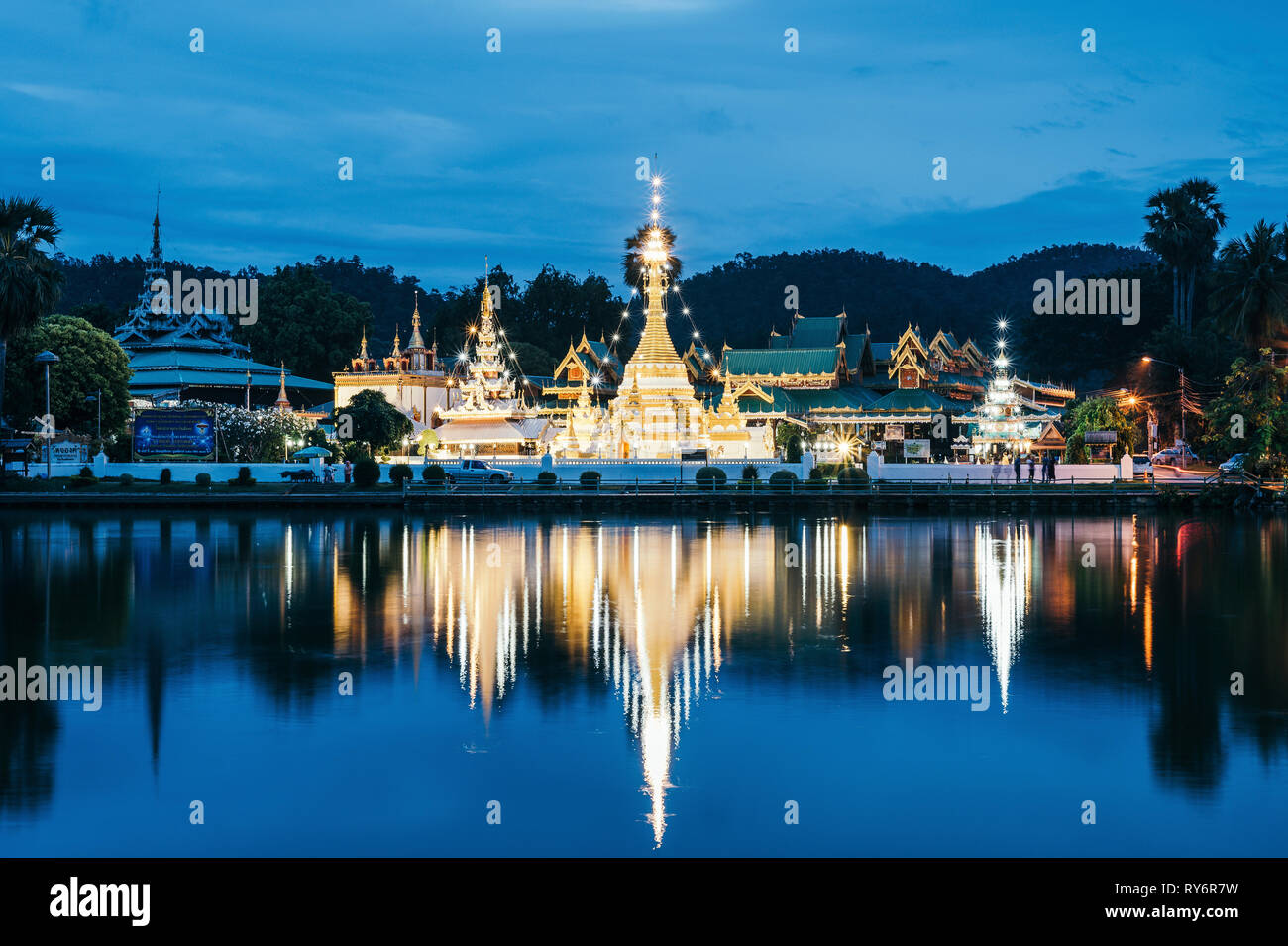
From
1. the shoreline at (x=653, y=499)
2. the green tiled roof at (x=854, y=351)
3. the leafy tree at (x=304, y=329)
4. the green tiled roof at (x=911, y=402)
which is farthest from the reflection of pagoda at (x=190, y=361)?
the green tiled roof at (x=911, y=402)

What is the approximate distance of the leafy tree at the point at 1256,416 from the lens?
4509 cm

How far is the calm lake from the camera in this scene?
405 inches

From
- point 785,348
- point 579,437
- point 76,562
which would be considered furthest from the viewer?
point 785,348

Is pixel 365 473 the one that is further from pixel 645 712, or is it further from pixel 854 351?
pixel 854 351

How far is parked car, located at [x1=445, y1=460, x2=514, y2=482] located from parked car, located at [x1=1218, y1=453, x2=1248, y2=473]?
2795cm

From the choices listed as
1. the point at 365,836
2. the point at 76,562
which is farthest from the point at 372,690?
the point at 76,562

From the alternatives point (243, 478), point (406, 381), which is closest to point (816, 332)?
point (406, 381)

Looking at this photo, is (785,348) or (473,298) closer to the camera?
(785,348)

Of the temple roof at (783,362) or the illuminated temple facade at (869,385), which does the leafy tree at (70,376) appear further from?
the temple roof at (783,362)

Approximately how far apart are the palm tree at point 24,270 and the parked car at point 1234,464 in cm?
4433
